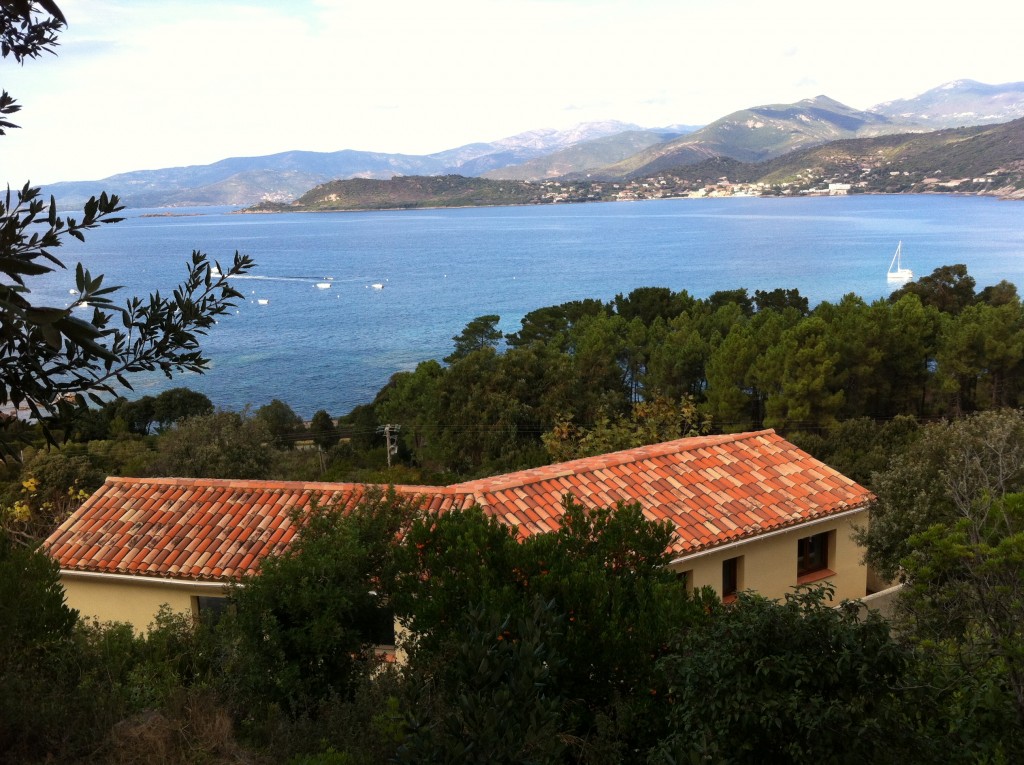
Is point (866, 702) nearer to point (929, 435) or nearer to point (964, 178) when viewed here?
point (929, 435)

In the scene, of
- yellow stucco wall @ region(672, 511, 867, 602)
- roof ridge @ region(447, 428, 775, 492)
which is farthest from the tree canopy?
yellow stucco wall @ region(672, 511, 867, 602)

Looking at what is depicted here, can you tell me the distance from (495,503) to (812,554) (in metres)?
5.23

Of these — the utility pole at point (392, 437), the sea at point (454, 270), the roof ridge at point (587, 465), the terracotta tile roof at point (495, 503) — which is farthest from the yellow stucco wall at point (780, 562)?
the sea at point (454, 270)

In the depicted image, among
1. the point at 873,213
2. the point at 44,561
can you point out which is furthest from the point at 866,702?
the point at 873,213

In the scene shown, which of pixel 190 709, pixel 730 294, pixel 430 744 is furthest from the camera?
pixel 730 294

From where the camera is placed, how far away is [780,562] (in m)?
12.1

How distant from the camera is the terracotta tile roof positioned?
10781 mm

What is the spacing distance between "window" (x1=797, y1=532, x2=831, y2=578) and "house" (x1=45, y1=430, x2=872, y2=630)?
0.07 ft

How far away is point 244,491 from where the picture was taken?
11961mm

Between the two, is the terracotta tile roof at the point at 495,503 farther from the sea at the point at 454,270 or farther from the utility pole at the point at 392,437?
the sea at the point at 454,270

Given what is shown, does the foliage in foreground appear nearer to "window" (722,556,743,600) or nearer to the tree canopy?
the tree canopy

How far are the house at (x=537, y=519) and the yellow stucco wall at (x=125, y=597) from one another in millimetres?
18

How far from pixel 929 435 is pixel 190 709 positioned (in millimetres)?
12613

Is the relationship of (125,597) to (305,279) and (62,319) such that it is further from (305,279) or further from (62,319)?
(305,279)
